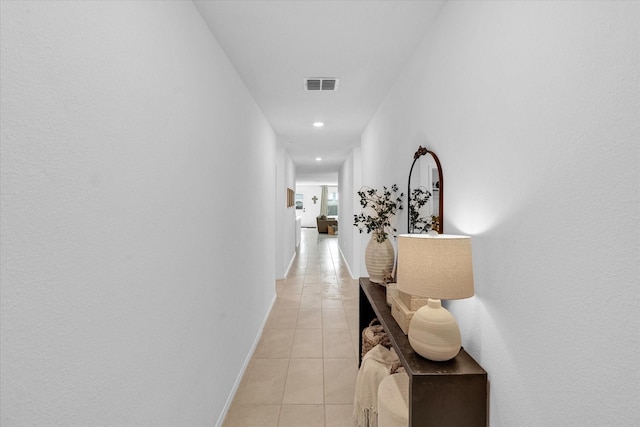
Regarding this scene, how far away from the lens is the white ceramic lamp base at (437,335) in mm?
1263

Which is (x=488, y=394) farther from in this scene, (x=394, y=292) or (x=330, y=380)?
(x=330, y=380)

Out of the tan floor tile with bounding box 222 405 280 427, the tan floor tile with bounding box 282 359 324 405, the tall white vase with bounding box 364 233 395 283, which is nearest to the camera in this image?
the tan floor tile with bounding box 222 405 280 427

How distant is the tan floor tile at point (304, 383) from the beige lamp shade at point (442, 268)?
1.60 metres

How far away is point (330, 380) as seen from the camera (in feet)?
8.38

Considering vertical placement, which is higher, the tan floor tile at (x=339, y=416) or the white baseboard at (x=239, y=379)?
the white baseboard at (x=239, y=379)

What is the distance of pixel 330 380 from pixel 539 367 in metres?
1.92

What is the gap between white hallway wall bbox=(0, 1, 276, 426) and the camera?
0.69 m

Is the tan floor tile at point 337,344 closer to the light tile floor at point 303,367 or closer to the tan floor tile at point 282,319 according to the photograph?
the light tile floor at point 303,367

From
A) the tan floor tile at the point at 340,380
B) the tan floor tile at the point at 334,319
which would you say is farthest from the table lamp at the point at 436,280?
the tan floor tile at the point at 334,319

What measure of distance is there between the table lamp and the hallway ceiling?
1320 mm

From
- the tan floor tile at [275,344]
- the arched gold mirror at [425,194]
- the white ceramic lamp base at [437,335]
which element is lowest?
the tan floor tile at [275,344]

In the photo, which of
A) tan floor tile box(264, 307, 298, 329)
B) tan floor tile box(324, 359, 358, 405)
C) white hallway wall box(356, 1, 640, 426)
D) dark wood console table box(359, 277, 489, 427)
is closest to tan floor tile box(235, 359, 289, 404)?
tan floor tile box(324, 359, 358, 405)

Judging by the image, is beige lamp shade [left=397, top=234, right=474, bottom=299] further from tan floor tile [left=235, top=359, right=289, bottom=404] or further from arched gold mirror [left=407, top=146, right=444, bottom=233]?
tan floor tile [left=235, top=359, right=289, bottom=404]

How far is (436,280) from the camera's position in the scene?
3.85 ft
